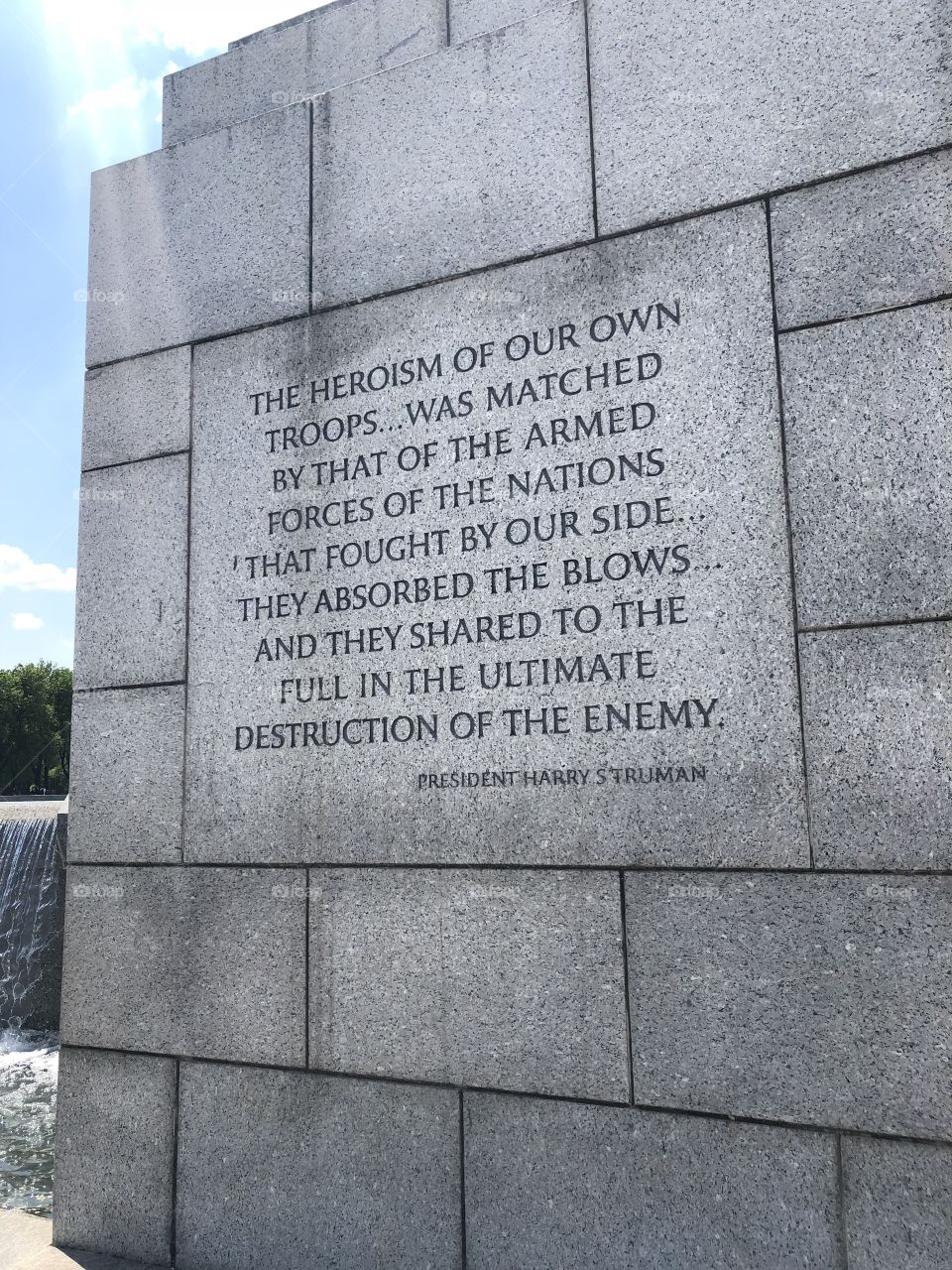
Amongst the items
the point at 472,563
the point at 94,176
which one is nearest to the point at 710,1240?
the point at 472,563

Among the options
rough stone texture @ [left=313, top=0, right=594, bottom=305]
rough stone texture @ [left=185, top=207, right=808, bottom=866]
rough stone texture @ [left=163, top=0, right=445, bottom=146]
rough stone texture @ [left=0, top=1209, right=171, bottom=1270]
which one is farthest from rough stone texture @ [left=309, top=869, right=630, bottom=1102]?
rough stone texture @ [left=163, top=0, right=445, bottom=146]

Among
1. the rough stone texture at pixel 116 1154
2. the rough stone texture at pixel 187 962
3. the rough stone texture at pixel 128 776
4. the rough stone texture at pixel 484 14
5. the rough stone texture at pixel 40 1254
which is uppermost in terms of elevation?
the rough stone texture at pixel 484 14

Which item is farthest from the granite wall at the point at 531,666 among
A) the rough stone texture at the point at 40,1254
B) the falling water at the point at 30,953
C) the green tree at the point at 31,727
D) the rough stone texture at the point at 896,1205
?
the green tree at the point at 31,727

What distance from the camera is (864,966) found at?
15.3 feet

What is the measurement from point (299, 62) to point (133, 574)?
3622 millimetres

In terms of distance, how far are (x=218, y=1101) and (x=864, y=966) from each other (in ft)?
11.8

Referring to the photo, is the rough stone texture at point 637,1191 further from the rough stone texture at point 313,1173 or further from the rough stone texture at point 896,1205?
the rough stone texture at point 313,1173

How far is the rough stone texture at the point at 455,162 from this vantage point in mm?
5945

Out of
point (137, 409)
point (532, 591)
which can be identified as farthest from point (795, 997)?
point (137, 409)

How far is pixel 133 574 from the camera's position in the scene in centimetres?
691

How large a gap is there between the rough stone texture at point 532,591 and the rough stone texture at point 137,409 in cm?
26

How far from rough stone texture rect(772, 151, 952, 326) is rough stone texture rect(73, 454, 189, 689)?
3789 mm

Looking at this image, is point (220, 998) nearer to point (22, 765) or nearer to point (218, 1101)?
point (218, 1101)

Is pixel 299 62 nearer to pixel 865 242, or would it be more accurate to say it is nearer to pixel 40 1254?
pixel 865 242
